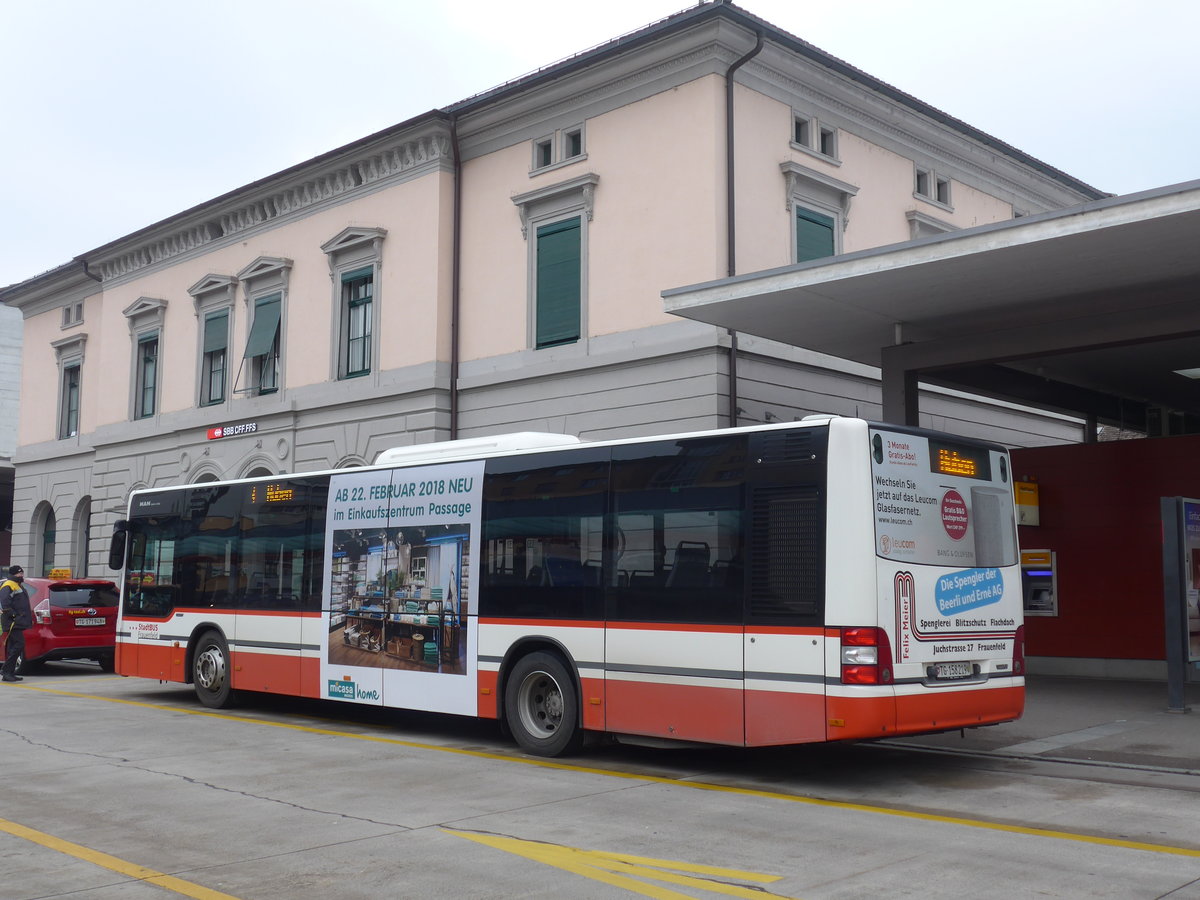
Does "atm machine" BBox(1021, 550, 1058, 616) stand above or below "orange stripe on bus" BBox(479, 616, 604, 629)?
above

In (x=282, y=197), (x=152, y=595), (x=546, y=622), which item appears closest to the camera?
(x=546, y=622)

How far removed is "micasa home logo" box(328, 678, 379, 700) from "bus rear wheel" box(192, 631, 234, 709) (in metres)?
2.19

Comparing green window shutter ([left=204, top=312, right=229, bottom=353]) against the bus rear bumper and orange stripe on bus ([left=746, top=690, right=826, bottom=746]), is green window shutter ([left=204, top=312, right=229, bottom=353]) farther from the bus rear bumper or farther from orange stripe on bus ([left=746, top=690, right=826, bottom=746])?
the bus rear bumper

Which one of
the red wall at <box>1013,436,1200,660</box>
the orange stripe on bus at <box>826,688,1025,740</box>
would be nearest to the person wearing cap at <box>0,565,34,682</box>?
the orange stripe on bus at <box>826,688,1025,740</box>

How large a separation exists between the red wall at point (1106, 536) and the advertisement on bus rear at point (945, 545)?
7393 millimetres

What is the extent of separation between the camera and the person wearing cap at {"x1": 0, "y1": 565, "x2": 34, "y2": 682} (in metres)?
19.3

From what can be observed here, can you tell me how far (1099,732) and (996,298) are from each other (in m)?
5.27

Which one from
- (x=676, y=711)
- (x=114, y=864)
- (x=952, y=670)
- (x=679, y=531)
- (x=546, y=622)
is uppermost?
(x=679, y=531)

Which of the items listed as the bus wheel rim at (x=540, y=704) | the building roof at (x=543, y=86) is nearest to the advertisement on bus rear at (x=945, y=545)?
the bus wheel rim at (x=540, y=704)

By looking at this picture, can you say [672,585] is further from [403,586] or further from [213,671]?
[213,671]

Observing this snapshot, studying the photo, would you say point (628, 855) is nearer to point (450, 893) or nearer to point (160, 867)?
point (450, 893)

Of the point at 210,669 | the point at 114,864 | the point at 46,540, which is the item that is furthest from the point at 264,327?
the point at 114,864

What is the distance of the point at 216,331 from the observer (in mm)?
28719

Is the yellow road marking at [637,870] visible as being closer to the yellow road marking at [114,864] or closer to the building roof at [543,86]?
the yellow road marking at [114,864]
